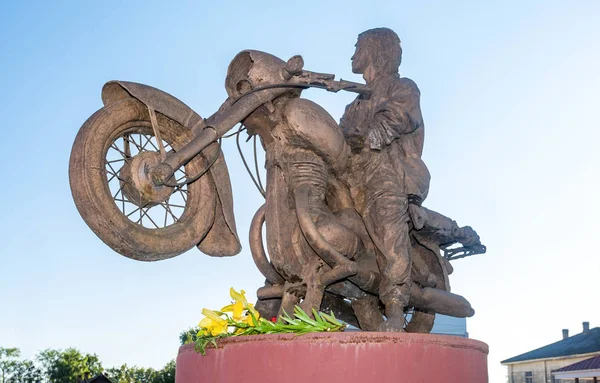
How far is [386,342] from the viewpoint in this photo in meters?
4.96

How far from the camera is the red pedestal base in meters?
4.85

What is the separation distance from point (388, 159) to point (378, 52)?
1.11m

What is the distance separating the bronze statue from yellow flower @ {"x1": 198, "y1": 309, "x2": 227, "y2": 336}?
65cm

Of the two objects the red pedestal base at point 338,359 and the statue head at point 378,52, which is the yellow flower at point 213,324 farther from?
the statue head at point 378,52

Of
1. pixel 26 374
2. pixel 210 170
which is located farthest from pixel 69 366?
pixel 210 170

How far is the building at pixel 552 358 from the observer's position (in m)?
35.5

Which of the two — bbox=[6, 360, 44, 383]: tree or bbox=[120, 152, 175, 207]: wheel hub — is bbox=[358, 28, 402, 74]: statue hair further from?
bbox=[6, 360, 44, 383]: tree

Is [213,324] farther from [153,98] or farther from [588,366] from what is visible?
[588,366]

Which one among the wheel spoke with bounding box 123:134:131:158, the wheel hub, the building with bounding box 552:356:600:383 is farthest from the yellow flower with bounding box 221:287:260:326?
the building with bounding box 552:356:600:383

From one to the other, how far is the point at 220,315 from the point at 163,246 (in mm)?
741

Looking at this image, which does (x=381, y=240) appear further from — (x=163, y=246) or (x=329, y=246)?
(x=163, y=246)

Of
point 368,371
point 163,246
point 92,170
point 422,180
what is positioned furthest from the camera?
point 422,180

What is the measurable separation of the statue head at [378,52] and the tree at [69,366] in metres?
36.6

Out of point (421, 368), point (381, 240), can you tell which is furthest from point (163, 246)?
point (421, 368)
